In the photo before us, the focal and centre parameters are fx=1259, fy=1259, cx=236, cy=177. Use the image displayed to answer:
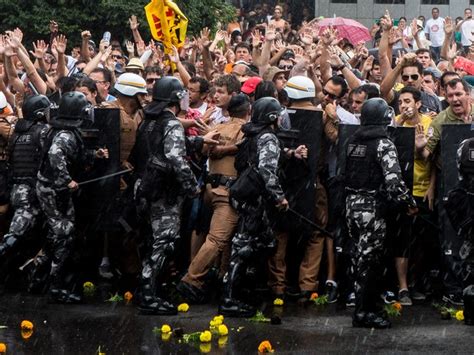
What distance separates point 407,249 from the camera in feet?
40.9

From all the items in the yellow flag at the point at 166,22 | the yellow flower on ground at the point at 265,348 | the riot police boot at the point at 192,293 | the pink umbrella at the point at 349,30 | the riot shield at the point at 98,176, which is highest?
the pink umbrella at the point at 349,30

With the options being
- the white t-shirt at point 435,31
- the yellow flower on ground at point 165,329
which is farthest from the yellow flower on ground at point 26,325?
the white t-shirt at point 435,31

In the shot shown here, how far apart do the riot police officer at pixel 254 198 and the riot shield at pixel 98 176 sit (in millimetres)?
1455

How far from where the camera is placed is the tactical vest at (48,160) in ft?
39.1

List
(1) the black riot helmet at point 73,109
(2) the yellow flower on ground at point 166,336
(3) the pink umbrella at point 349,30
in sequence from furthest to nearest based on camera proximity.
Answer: (3) the pink umbrella at point 349,30, (1) the black riot helmet at point 73,109, (2) the yellow flower on ground at point 166,336

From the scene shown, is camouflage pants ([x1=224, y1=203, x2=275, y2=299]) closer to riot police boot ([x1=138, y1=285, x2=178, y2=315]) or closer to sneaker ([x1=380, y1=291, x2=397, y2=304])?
riot police boot ([x1=138, y1=285, x2=178, y2=315])

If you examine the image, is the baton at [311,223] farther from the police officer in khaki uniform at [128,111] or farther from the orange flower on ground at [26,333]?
the orange flower on ground at [26,333]

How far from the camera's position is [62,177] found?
1186cm

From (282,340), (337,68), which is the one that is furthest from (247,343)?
(337,68)

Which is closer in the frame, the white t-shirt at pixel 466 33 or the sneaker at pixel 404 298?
the sneaker at pixel 404 298

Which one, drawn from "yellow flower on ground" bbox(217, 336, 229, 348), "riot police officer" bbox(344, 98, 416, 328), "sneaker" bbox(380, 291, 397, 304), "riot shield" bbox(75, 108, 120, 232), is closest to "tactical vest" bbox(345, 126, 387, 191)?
"riot police officer" bbox(344, 98, 416, 328)

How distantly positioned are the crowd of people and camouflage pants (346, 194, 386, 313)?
0.04ft

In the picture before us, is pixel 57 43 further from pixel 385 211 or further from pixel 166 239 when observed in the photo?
pixel 385 211

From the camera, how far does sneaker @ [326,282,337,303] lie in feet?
40.9
